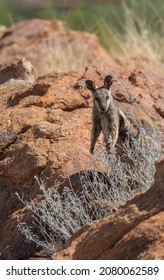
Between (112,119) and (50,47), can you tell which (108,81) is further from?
(50,47)

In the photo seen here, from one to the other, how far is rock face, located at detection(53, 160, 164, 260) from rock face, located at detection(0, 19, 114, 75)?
9.99m

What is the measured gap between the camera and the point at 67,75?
11.4 meters

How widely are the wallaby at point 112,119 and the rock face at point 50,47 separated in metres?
7.46

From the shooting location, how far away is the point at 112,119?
373 inches

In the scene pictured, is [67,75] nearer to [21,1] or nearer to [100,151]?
[100,151]

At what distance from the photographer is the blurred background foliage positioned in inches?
749

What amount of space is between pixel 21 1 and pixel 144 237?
1083 inches

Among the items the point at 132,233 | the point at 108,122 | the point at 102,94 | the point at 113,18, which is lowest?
the point at 132,233

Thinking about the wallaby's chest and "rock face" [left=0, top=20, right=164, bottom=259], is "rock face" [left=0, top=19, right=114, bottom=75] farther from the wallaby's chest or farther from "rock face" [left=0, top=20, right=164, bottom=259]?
the wallaby's chest

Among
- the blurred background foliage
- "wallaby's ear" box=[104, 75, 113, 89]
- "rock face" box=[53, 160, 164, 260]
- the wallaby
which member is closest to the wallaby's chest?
the wallaby

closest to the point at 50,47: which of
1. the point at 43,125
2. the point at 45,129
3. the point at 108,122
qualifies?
the point at 43,125

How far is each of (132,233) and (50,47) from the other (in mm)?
11961

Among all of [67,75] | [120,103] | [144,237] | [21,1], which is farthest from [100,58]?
[21,1]

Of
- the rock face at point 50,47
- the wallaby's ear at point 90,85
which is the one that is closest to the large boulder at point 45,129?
the wallaby's ear at point 90,85
